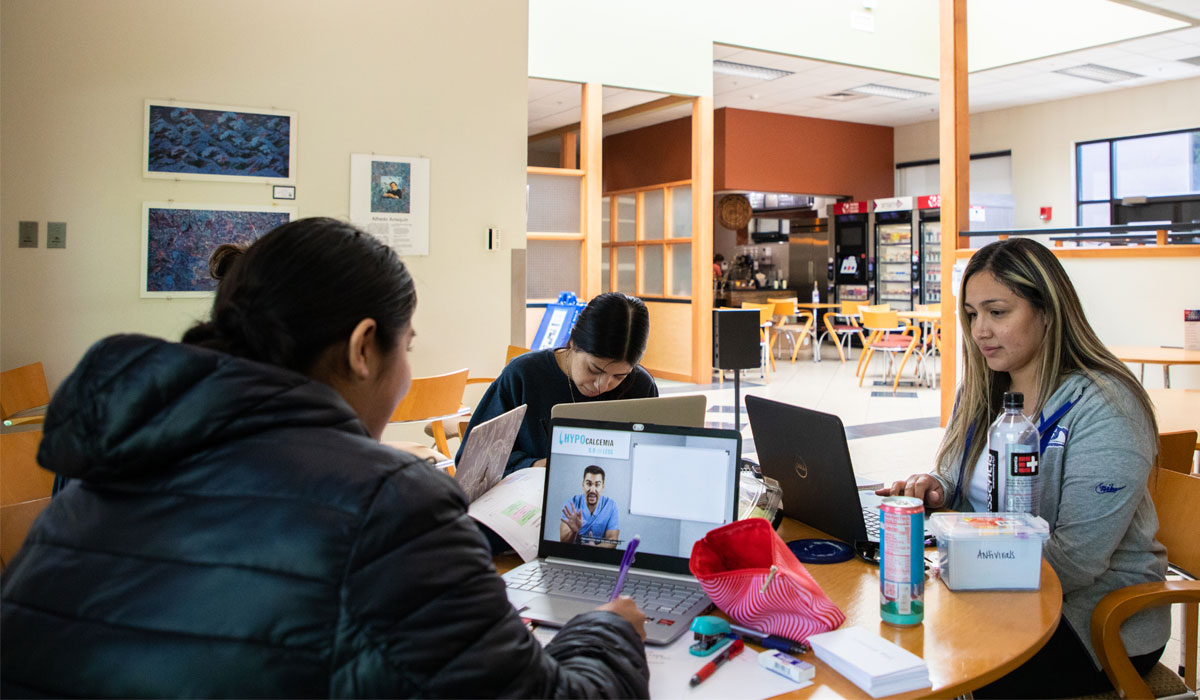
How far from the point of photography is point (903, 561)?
1391 mm

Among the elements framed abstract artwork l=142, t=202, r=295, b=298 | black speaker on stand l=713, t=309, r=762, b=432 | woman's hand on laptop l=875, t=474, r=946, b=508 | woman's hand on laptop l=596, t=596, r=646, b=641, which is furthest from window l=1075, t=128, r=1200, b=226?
woman's hand on laptop l=596, t=596, r=646, b=641

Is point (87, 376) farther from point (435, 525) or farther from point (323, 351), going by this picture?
point (435, 525)

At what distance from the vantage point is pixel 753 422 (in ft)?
6.91

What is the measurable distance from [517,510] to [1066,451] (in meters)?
1.19

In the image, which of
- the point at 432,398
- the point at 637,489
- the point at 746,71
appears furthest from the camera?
the point at 746,71

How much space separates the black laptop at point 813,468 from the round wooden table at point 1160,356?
143 inches

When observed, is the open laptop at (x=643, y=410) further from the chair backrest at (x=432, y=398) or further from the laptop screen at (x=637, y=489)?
the chair backrest at (x=432, y=398)

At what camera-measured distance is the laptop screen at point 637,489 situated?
159cm

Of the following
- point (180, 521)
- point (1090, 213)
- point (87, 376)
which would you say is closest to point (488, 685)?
point (180, 521)

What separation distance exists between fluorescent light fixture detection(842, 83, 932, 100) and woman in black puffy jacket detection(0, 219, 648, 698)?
11547mm

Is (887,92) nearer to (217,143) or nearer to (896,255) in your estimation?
(896,255)

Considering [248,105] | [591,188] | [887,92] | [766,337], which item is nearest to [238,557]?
[248,105]

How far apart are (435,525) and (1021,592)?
118cm

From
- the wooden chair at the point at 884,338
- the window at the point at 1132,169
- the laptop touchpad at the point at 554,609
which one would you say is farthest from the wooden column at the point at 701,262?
the laptop touchpad at the point at 554,609
